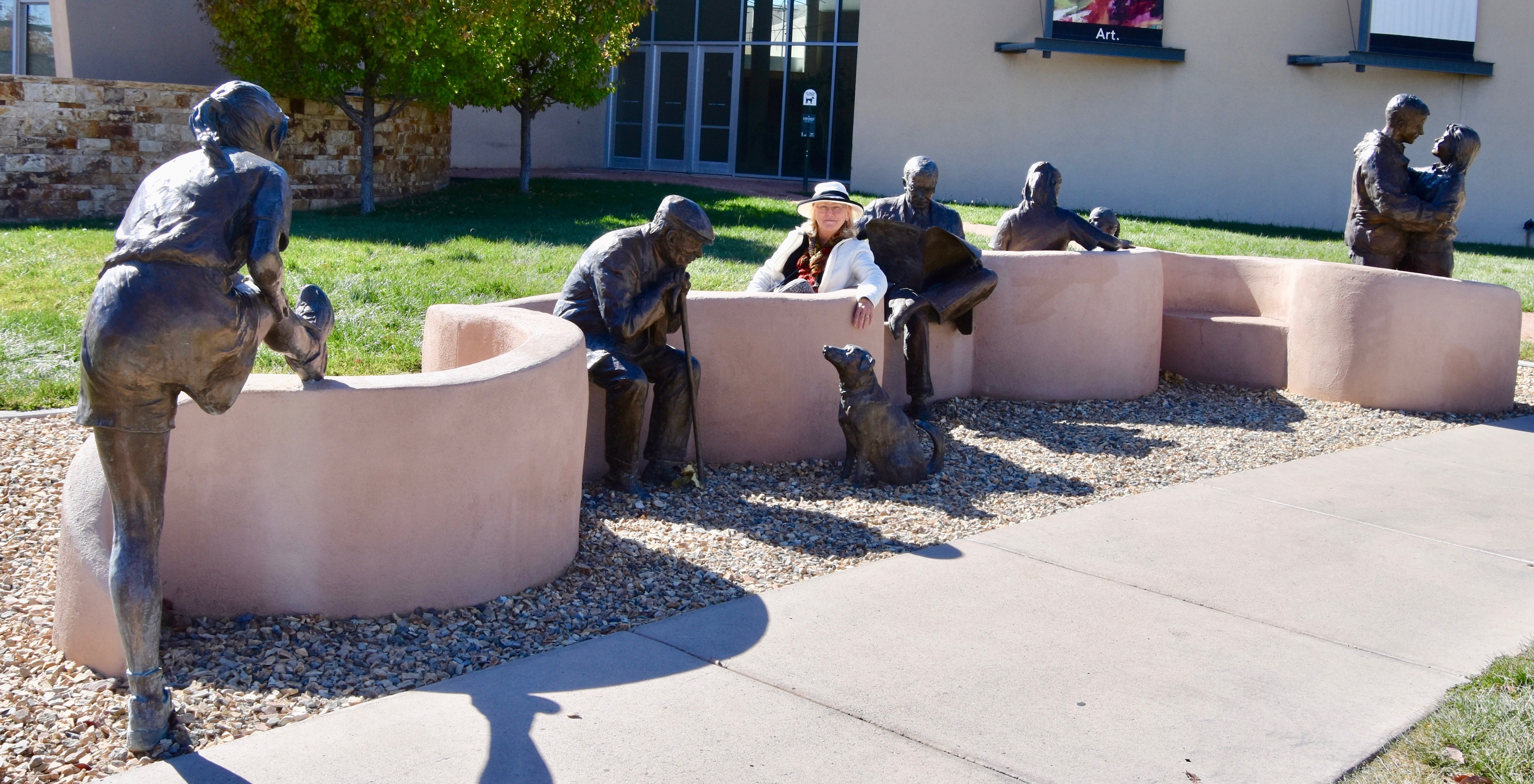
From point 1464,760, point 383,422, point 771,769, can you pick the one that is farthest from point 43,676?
point 1464,760

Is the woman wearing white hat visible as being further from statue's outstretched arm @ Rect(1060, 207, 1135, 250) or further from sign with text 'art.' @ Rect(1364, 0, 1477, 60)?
sign with text 'art.' @ Rect(1364, 0, 1477, 60)

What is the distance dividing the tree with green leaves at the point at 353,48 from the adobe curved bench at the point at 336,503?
37.3ft

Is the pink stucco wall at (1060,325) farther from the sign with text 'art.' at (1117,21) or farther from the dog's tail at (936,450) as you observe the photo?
the sign with text 'art.' at (1117,21)

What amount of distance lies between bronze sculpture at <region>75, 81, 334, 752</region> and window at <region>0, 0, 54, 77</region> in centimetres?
1649

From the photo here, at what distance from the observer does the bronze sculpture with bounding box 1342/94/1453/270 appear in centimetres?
866

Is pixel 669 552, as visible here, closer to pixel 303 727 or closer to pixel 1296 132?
pixel 303 727

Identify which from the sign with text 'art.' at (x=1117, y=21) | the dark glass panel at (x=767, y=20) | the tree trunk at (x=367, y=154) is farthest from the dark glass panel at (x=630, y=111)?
the tree trunk at (x=367, y=154)

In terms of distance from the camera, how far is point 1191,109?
1984 cm

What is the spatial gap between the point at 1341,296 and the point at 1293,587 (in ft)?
14.5

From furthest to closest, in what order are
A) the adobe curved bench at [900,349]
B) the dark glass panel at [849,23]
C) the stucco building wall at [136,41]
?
the dark glass panel at [849,23] → the stucco building wall at [136,41] → the adobe curved bench at [900,349]

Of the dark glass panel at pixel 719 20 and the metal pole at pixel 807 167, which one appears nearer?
the metal pole at pixel 807 167

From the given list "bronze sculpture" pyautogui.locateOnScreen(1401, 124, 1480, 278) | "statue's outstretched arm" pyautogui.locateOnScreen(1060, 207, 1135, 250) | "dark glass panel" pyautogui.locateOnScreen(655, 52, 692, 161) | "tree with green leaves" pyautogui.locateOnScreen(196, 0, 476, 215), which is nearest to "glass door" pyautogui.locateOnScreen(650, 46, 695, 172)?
"dark glass panel" pyautogui.locateOnScreen(655, 52, 692, 161)

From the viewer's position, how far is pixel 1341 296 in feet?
28.5

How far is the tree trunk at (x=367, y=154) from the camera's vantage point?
16.0 m
